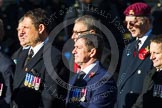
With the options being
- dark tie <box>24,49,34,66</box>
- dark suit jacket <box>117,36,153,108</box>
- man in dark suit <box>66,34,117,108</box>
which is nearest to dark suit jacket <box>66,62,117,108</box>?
man in dark suit <box>66,34,117,108</box>

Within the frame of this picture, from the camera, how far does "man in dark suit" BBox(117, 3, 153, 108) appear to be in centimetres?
633

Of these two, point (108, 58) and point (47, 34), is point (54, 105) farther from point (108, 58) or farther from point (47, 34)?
point (108, 58)

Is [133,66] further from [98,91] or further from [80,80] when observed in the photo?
[98,91]

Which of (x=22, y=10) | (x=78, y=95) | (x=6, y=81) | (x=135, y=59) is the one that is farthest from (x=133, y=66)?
(x=22, y=10)

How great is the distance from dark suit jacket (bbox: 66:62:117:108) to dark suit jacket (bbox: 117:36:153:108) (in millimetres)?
882

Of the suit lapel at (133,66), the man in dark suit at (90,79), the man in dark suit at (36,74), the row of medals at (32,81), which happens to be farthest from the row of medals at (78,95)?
the suit lapel at (133,66)

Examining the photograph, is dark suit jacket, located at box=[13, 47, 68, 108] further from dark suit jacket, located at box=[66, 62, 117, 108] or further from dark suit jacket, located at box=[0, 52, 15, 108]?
A: dark suit jacket, located at box=[66, 62, 117, 108]

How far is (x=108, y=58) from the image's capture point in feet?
24.5

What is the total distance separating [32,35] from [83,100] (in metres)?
0.97

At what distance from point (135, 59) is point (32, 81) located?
4.19ft

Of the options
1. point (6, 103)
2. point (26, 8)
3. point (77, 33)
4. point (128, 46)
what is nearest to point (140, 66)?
point (128, 46)

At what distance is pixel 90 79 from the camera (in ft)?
18.1

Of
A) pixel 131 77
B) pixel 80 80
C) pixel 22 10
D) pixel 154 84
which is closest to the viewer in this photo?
pixel 80 80

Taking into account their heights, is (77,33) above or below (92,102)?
above
